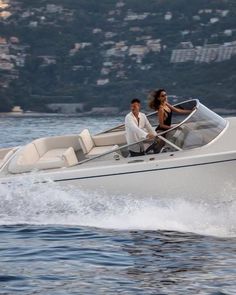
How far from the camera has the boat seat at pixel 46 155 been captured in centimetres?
1319

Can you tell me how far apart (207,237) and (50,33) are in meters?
92.0

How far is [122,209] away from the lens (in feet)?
A: 42.9

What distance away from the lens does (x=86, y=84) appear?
91.9 m

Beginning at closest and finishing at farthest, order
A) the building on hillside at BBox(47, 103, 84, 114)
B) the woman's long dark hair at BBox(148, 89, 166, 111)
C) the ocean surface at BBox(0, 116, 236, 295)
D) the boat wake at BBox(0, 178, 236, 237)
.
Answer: the ocean surface at BBox(0, 116, 236, 295)
the boat wake at BBox(0, 178, 236, 237)
the woman's long dark hair at BBox(148, 89, 166, 111)
the building on hillside at BBox(47, 103, 84, 114)

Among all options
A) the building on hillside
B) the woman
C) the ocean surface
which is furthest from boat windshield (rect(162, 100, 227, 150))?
the building on hillside

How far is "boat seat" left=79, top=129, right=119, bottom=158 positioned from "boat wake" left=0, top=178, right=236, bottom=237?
954 millimetres

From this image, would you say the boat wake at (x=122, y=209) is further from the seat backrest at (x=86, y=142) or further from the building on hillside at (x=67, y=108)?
the building on hillside at (x=67, y=108)

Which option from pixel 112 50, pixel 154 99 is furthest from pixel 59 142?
pixel 112 50

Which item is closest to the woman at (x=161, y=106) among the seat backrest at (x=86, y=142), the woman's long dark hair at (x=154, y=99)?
the woman's long dark hair at (x=154, y=99)

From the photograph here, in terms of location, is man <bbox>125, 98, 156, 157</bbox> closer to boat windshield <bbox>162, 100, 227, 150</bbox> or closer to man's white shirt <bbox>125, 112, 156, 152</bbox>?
man's white shirt <bbox>125, 112, 156, 152</bbox>

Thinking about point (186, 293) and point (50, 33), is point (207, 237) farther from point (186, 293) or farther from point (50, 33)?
point (50, 33)

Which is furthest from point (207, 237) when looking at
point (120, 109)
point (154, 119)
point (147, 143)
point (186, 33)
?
point (186, 33)

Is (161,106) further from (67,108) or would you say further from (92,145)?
(67,108)

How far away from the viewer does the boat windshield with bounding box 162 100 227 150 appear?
1298 centimetres
